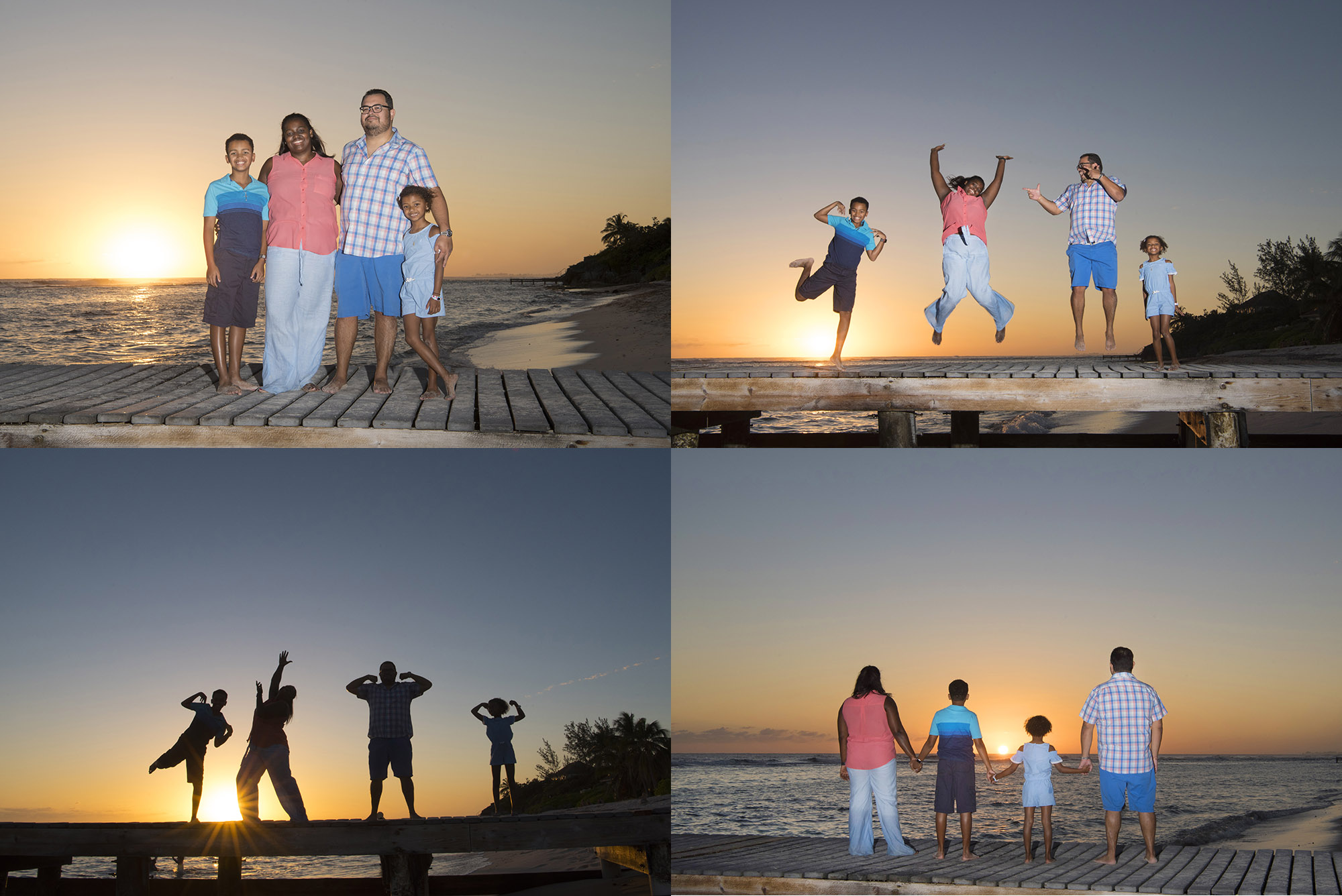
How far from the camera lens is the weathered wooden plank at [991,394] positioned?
9422 millimetres

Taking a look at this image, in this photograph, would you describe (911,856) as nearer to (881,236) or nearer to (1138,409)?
(1138,409)

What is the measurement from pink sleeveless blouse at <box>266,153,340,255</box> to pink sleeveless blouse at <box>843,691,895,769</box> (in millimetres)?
5307

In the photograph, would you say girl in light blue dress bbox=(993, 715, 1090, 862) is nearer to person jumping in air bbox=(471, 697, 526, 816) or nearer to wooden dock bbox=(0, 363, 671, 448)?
wooden dock bbox=(0, 363, 671, 448)

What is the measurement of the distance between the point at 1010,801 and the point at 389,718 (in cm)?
2384

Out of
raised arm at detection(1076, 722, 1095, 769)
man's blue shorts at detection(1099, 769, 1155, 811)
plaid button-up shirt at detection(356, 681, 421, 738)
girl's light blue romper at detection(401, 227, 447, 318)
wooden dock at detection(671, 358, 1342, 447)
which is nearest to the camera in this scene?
raised arm at detection(1076, 722, 1095, 769)

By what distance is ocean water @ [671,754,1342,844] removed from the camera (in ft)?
74.0

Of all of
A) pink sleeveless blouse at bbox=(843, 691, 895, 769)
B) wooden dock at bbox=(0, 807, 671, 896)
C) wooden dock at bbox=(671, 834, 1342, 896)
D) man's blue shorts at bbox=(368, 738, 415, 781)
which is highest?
pink sleeveless blouse at bbox=(843, 691, 895, 769)

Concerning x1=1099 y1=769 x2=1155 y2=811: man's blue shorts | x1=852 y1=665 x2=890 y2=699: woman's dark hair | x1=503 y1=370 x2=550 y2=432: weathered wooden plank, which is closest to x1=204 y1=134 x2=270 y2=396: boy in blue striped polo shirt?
x1=503 y1=370 x2=550 y2=432: weathered wooden plank

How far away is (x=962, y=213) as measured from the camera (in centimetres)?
973

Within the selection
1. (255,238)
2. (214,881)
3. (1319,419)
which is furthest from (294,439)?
(1319,419)

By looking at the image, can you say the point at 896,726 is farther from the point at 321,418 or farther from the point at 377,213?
the point at 377,213

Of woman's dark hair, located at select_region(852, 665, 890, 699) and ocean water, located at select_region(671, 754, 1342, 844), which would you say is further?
ocean water, located at select_region(671, 754, 1342, 844)

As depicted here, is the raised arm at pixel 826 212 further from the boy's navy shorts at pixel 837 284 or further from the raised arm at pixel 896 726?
the raised arm at pixel 896 726

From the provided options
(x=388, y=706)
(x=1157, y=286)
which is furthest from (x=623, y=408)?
(x=1157, y=286)
